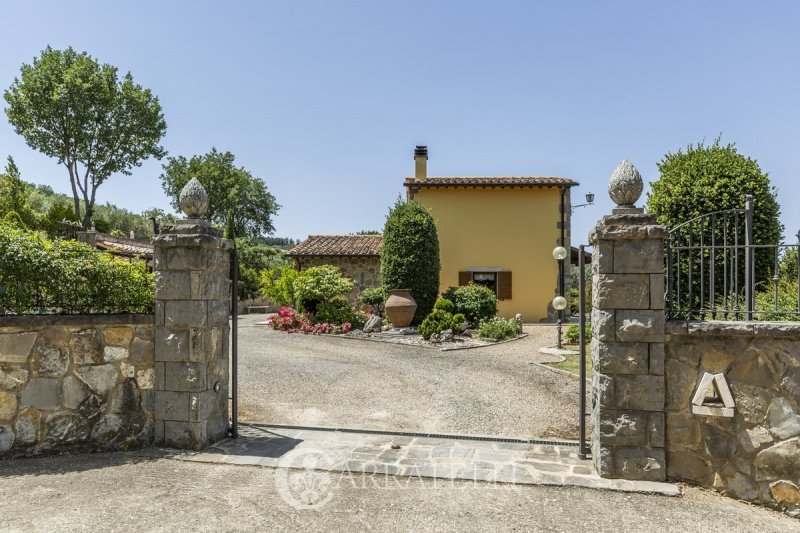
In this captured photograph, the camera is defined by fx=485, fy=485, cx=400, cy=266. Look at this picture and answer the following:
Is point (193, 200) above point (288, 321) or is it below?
above

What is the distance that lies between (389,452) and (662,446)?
241 cm

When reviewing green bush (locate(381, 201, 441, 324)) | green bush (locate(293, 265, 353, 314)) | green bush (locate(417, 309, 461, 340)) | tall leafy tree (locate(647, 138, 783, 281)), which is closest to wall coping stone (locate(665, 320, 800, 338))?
tall leafy tree (locate(647, 138, 783, 281))

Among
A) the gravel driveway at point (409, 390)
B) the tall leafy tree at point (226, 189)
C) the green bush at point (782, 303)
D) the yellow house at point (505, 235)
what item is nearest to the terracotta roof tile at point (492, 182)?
the yellow house at point (505, 235)

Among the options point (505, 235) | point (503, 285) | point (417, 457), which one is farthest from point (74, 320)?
point (505, 235)

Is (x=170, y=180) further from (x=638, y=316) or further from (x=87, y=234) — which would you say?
(x=638, y=316)

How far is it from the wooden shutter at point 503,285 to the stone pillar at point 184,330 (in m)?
14.8

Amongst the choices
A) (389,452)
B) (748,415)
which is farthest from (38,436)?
(748,415)

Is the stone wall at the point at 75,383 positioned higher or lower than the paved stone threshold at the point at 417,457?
higher

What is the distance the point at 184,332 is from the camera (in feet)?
15.6

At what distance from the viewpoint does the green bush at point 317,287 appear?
49.4 ft

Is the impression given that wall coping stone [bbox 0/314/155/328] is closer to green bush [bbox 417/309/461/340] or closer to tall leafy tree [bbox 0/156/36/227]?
green bush [bbox 417/309/461/340]

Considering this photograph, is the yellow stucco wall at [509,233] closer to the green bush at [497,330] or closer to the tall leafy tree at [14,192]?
the green bush at [497,330]

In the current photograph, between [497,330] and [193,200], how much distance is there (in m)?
9.92

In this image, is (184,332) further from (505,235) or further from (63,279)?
(505,235)
